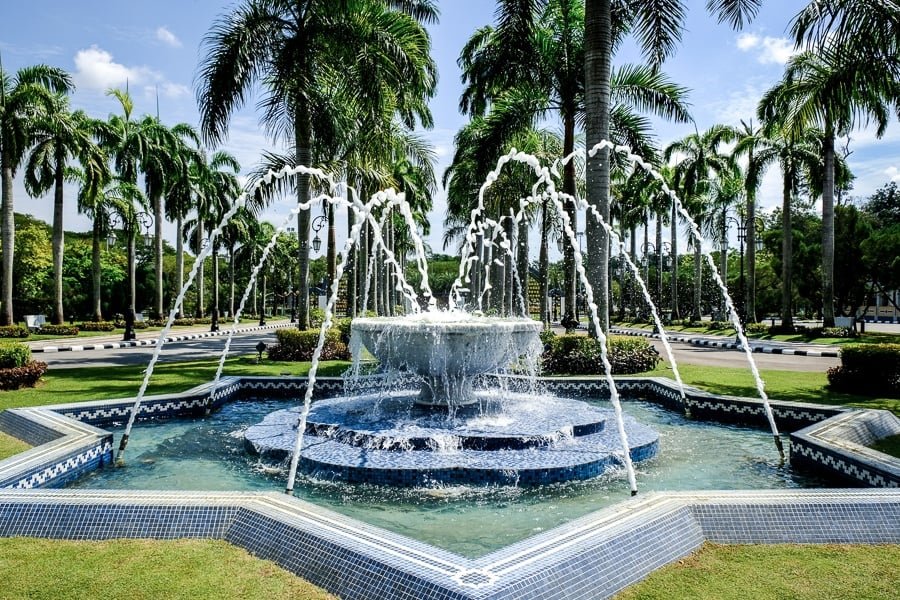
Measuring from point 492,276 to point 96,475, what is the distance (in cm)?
4174

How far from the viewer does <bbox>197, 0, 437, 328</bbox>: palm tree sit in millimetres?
16656

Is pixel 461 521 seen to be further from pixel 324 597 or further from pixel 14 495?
pixel 14 495

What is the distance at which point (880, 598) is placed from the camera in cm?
387

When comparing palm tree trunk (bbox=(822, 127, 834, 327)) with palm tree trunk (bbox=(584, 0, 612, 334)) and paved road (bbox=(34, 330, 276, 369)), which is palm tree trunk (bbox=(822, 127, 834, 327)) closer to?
palm tree trunk (bbox=(584, 0, 612, 334))

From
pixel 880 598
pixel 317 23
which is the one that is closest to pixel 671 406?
pixel 880 598

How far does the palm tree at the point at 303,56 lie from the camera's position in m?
16.7

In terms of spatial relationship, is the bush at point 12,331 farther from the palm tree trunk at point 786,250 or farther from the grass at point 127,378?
the palm tree trunk at point 786,250

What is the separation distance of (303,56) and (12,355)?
10.2 meters

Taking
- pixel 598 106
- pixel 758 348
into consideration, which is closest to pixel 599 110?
pixel 598 106

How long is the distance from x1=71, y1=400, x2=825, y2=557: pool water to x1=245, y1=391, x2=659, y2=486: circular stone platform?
0.16 metres

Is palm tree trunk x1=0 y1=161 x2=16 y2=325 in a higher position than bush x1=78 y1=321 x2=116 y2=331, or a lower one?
higher

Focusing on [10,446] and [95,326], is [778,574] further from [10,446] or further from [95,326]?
[95,326]

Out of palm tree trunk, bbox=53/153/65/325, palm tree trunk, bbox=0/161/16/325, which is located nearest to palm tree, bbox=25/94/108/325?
palm tree trunk, bbox=53/153/65/325

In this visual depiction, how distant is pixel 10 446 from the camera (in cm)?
770
